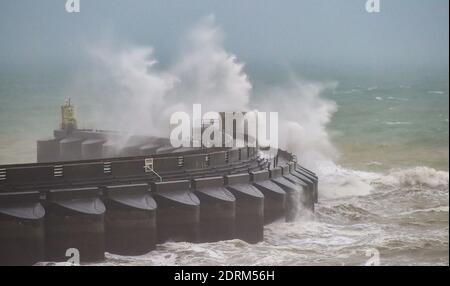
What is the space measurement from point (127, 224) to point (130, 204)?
1.65 ft

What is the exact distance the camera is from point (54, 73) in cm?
11262

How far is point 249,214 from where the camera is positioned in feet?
78.4

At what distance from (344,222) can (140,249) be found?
894cm

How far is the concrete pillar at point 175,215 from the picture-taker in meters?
22.6

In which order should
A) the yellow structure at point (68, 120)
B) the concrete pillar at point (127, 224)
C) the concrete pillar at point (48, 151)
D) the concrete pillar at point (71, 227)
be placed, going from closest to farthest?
1. the concrete pillar at point (71, 227)
2. the concrete pillar at point (127, 224)
3. the concrete pillar at point (48, 151)
4. the yellow structure at point (68, 120)

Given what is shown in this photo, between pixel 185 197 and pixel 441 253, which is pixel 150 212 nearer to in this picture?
pixel 185 197

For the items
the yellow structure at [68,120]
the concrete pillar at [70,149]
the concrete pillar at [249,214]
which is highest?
the yellow structure at [68,120]

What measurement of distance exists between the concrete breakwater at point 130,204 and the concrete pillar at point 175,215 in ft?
0.09

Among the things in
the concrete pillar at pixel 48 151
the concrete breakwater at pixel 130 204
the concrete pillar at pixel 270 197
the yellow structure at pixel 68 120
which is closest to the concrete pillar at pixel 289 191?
the concrete breakwater at pixel 130 204

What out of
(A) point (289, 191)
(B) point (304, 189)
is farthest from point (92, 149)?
(A) point (289, 191)

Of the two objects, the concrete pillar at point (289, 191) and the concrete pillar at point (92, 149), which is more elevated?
the concrete pillar at point (92, 149)

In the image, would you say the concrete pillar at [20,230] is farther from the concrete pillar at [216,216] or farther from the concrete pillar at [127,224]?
the concrete pillar at [216,216]
